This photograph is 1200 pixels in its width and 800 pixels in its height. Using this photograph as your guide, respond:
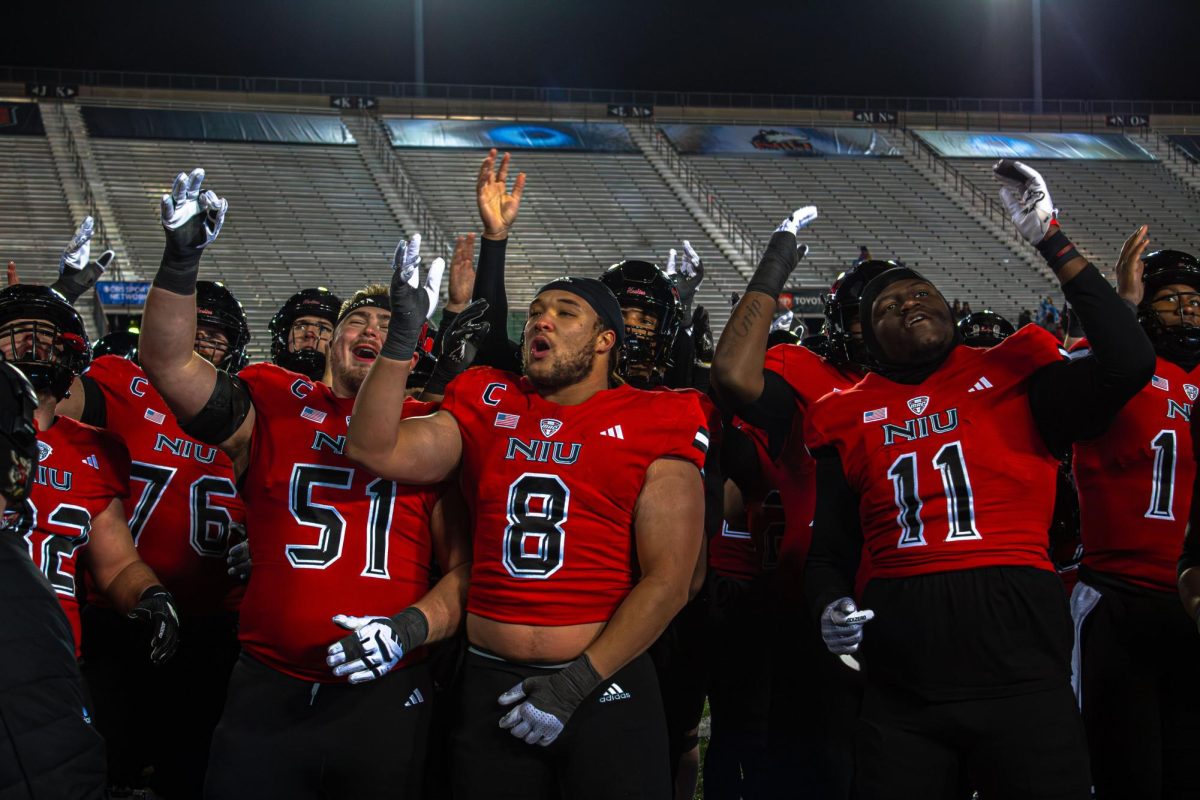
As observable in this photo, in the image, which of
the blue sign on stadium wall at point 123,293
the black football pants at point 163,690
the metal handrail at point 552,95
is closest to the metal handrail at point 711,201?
the metal handrail at point 552,95

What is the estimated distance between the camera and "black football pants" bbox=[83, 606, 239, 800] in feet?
13.3

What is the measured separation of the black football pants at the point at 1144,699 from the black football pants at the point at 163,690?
3047mm

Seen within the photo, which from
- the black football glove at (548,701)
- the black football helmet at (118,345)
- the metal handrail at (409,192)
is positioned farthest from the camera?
the metal handrail at (409,192)

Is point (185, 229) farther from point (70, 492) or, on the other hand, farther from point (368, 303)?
point (70, 492)

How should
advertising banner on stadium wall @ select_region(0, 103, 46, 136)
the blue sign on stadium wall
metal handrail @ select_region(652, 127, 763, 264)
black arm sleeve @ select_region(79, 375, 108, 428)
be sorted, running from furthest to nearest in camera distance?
1. advertising banner on stadium wall @ select_region(0, 103, 46, 136)
2. metal handrail @ select_region(652, 127, 763, 264)
3. the blue sign on stadium wall
4. black arm sleeve @ select_region(79, 375, 108, 428)

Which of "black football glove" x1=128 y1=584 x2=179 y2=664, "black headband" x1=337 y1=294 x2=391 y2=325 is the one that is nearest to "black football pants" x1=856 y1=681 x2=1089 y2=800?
"black headband" x1=337 y1=294 x2=391 y2=325

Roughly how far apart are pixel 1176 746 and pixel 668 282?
228 centimetres

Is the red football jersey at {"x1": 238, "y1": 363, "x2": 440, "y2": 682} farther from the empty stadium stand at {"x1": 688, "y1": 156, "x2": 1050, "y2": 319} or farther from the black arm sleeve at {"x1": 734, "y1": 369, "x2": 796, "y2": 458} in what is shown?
the empty stadium stand at {"x1": 688, "y1": 156, "x2": 1050, "y2": 319}

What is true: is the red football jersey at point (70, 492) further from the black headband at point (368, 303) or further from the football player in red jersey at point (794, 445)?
the football player in red jersey at point (794, 445)

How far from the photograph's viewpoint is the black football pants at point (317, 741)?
3109 millimetres

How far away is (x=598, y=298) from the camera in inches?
139

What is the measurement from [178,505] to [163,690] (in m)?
0.70

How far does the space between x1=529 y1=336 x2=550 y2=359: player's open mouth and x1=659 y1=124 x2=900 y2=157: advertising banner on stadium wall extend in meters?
26.7

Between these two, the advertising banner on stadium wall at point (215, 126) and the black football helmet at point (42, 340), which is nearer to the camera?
the black football helmet at point (42, 340)
